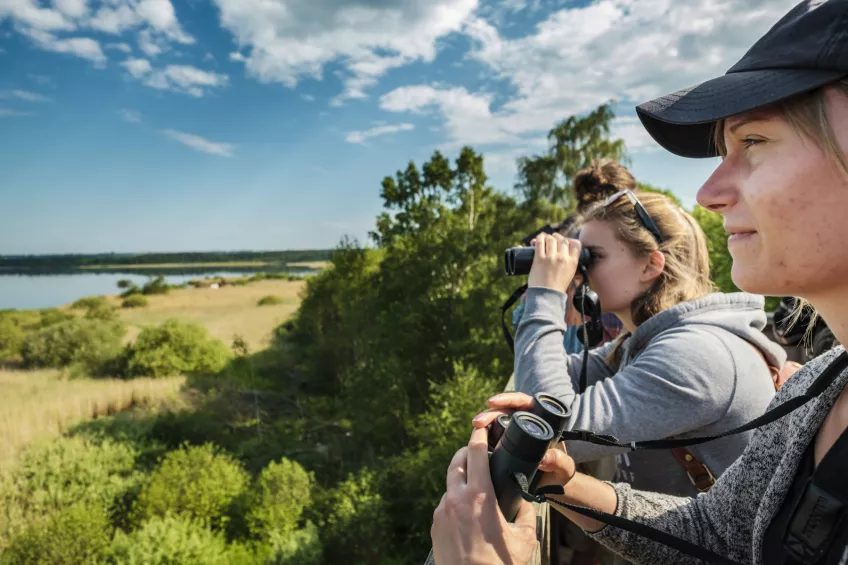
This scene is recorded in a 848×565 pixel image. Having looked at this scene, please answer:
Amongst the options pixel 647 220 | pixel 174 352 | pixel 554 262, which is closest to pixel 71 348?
pixel 174 352

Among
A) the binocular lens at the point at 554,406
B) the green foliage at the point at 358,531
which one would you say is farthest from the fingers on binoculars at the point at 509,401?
the green foliage at the point at 358,531

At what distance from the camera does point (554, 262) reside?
57.2 inches

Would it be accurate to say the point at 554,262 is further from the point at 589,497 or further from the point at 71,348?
the point at 71,348

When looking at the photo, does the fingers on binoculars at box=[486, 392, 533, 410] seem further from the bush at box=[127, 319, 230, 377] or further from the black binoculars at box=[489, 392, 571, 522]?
the bush at box=[127, 319, 230, 377]

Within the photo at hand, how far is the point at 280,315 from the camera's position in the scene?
40906 millimetres

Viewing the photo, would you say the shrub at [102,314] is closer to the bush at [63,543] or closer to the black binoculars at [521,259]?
the bush at [63,543]

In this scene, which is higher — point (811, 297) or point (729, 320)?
point (811, 297)

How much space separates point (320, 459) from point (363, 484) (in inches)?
238

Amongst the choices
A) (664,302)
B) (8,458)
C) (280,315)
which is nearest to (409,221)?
(8,458)

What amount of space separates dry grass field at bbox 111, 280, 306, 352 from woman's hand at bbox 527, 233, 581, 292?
100ft

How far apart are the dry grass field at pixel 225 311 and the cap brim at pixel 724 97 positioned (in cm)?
3123

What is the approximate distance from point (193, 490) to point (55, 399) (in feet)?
45.4

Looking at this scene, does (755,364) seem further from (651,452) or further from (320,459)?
(320,459)

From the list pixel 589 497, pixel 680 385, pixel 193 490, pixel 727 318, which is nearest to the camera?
pixel 589 497
